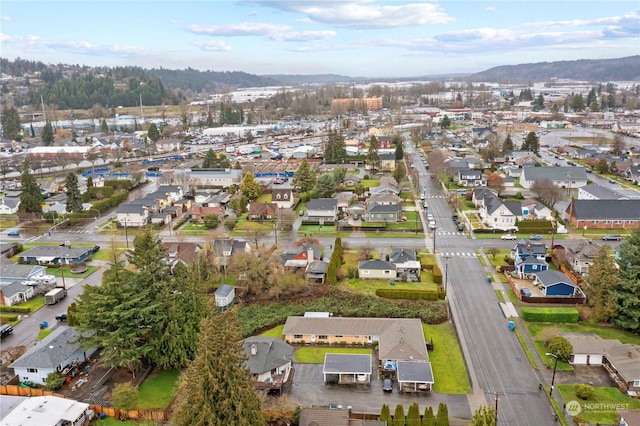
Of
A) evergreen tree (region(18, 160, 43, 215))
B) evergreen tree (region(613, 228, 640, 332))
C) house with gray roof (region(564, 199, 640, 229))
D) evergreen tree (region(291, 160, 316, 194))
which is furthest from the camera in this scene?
evergreen tree (region(291, 160, 316, 194))

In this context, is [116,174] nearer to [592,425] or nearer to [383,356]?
[383,356]

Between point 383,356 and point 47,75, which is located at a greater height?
point 47,75

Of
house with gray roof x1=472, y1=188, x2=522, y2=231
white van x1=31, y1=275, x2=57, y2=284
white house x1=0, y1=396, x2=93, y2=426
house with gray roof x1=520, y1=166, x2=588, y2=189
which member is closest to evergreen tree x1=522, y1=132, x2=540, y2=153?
house with gray roof x1=520, y1=166, x2=588, y2=189

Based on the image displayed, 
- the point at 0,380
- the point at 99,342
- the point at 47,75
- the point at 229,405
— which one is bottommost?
the point at 0,380

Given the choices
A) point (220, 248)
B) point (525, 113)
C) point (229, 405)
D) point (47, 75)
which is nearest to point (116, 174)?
point (220, 248)

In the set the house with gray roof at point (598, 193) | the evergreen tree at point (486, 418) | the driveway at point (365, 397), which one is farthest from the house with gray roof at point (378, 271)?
the house with gray roof at point (598, 193)

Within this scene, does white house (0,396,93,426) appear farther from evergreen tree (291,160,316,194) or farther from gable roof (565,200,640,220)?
gable roof (565,200,640,220)

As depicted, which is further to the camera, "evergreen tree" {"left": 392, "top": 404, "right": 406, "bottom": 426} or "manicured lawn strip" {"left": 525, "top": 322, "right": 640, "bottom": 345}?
"manicured lawn strip" {"left": 525, "top": 322, "right": 640, "bottom": 345}

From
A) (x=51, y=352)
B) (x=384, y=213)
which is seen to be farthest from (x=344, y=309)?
→ (x=384, y=213)
